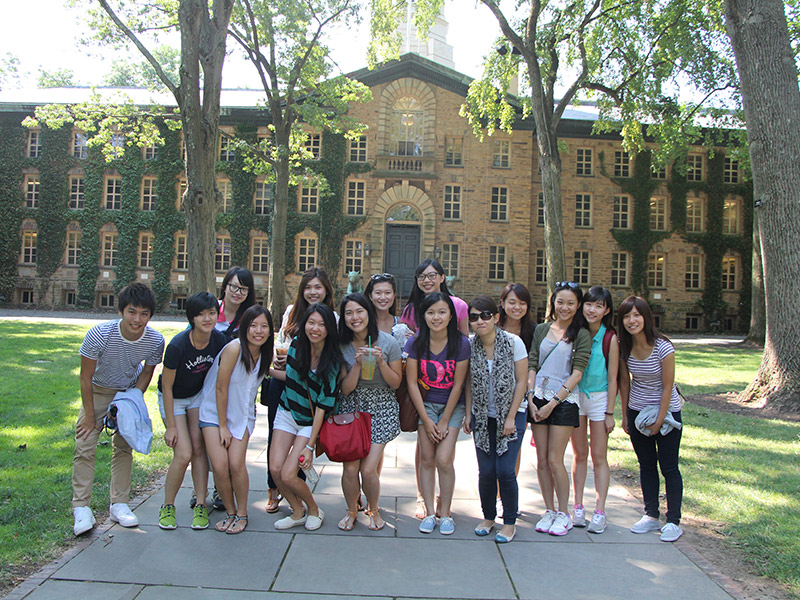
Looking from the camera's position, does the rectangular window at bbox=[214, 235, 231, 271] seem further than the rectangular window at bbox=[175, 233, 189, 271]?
No

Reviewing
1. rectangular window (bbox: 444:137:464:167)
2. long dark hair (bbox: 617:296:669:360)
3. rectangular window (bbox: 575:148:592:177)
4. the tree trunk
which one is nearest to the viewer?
long dark hair (bbox: 617:296:669:360)

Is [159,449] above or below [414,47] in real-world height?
below

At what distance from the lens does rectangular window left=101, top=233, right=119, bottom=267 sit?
98.6ft

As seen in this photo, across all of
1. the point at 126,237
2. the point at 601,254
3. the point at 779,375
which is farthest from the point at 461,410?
the point at 126,237

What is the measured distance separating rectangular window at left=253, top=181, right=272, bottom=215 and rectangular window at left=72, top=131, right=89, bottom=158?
9120mm

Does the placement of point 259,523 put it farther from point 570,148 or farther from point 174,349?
point 570,148

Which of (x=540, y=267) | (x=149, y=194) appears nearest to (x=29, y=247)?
(x=149, y=194)

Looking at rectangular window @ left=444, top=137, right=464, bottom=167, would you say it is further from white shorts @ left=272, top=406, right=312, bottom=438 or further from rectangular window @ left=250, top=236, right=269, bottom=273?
white shorts @ left=272, top=406, right=312, bottom=438

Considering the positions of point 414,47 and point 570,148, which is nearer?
point 570,148

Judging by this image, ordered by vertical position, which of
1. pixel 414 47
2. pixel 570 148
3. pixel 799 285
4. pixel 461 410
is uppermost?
pixel 414 47

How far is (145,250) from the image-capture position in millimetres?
30000

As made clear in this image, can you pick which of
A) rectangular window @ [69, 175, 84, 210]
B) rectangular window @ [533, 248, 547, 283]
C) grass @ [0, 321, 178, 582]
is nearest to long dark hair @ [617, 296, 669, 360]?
grass @ [0, 321, 178, 582]

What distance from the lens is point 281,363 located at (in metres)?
4.81

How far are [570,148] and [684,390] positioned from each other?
20889 mm
